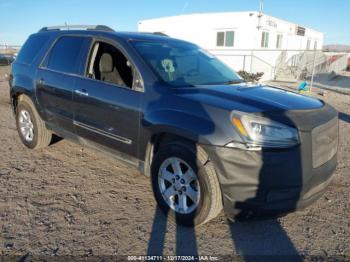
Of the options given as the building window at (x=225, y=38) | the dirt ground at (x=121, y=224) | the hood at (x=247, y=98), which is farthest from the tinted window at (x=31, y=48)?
the building window at (x=225, y=38)

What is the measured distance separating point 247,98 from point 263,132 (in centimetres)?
53

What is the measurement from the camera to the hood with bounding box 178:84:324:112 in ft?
9.88

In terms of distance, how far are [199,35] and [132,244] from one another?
18.9 meters

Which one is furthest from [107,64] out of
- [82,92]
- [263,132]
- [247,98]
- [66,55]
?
[263,132]

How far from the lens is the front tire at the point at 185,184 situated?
2980mm

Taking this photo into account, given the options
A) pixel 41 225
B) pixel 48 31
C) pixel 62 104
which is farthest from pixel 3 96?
pixel 41 225

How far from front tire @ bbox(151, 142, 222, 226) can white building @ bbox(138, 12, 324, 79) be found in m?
15.6

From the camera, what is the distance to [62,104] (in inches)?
178

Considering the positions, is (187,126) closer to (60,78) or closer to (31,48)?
(60,78)

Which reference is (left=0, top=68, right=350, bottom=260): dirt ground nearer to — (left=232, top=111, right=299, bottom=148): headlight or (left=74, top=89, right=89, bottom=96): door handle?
(left=232, top=111, right=299, bottom=148): headlight

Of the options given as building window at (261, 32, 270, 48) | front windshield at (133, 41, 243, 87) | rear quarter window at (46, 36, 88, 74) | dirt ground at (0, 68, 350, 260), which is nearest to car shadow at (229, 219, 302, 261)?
dirt ground at (0, 68, 350, 260)

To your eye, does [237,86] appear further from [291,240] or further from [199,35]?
[199,35]

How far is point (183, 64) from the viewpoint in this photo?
13.3 ft

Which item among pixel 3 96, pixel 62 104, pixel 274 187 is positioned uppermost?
pixel 62 104
